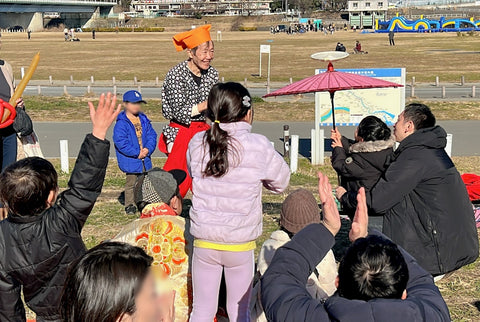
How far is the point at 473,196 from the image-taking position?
886 cm

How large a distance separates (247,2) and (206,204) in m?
143

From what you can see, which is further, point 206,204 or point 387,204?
point 387,204

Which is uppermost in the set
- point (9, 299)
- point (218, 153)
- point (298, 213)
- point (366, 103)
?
point (218, 153)

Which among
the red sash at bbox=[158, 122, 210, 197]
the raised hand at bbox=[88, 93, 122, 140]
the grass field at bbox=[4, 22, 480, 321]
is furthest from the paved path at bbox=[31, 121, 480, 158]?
the raised hand at bbox=[88, 93, 122, 140]

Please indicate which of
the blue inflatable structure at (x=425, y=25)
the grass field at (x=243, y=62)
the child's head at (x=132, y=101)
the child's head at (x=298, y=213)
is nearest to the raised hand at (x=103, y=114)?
the child's head at (x=298, y=213)

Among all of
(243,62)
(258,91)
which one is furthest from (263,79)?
(243,62)

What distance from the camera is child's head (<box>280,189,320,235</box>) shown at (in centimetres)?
451

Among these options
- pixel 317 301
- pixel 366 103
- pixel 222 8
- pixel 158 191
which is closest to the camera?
pixel 317 301

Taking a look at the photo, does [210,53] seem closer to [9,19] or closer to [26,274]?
[26,274]

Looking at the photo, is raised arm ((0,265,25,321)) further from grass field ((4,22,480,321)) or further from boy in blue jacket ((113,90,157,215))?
boy in blue jacket ((113,90,157,215))

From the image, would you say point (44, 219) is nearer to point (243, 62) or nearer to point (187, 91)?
point (187, 91)

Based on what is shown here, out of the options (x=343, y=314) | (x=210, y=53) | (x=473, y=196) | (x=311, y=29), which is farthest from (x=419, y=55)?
(x=311, y=29)

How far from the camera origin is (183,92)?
6.00 metres

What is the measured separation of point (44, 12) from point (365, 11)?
186 feet
